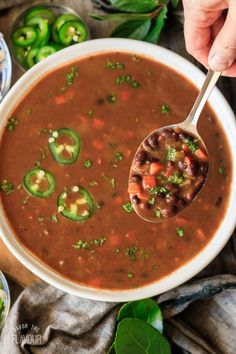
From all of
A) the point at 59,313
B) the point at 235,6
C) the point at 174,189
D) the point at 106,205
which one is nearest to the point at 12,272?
the point at 59,313

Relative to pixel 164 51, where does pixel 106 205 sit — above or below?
below

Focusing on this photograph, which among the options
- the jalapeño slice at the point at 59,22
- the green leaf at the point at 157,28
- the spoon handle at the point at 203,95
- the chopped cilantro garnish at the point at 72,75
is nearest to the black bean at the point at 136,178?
the spoon handle at the point at 203,95

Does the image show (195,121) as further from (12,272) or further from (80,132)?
(12,272)

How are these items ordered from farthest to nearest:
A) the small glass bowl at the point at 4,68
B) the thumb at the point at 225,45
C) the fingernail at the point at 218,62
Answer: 1. the small glass bowl at the point at 4,68
2. the fingernail at the point at 218,62
3. the thumb at the point at 225,45

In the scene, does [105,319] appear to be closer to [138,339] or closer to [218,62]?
[138,339]

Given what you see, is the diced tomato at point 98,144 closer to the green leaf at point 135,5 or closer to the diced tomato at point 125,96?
the diced tomato at point 125,96

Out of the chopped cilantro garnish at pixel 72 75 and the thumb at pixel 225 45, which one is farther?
the chopped cilantro garnish at pixel 72 75

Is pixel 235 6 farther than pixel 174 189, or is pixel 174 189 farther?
pixel 174 189
